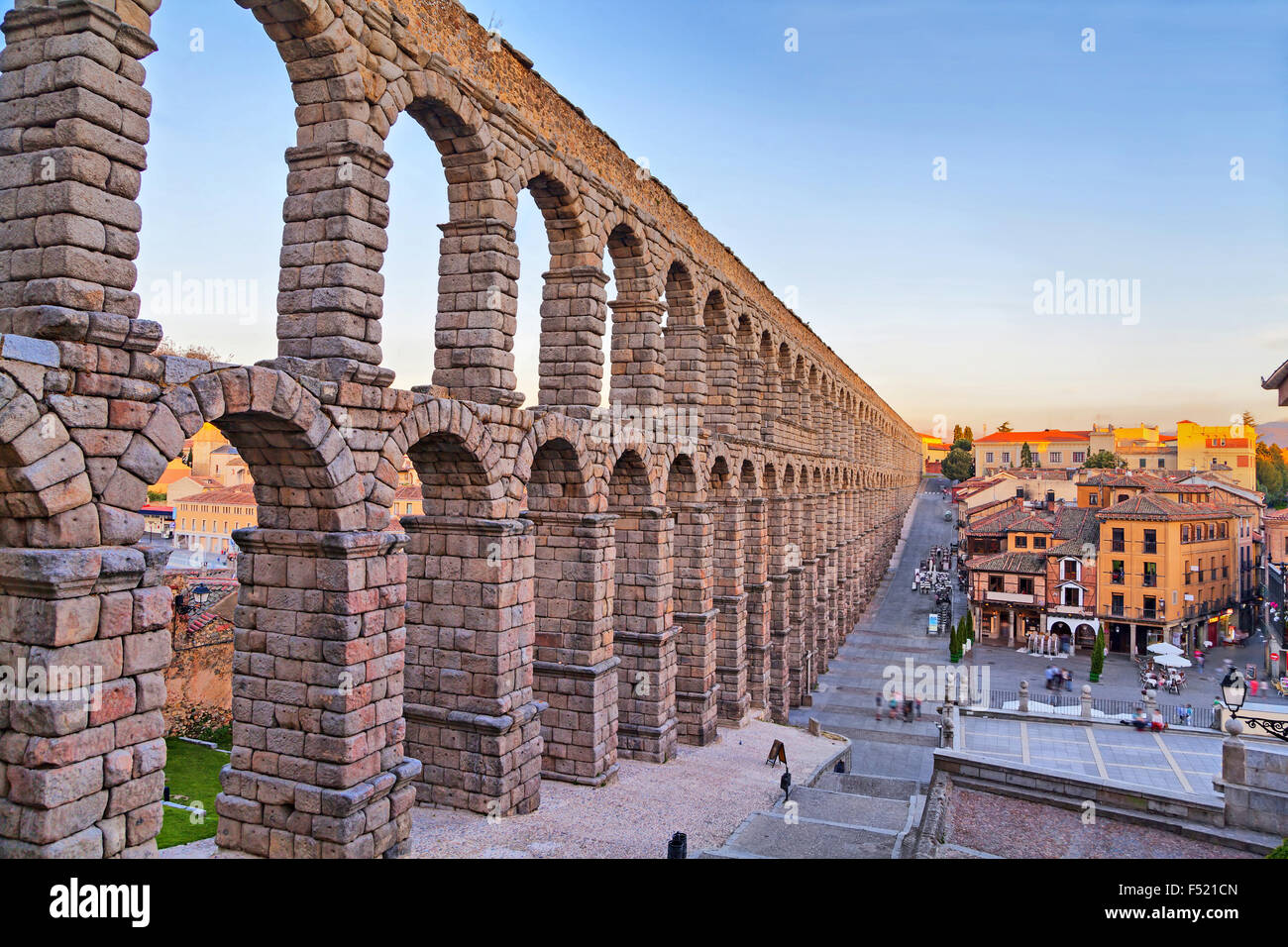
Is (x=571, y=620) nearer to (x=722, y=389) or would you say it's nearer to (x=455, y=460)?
(x=455, y=460)

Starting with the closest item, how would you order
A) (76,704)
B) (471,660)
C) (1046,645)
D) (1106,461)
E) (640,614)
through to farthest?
(76,704), (471,660), (640,614), (1046,645), (1106,461)

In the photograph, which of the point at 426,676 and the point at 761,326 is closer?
the point at 426,676

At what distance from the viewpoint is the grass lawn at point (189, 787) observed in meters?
20.4

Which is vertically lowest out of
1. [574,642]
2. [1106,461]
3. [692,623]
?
[692,623]

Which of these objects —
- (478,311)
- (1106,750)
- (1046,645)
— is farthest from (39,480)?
(1046,645)

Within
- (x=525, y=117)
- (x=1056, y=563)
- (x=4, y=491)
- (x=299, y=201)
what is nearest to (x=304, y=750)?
(x=4, y=491)

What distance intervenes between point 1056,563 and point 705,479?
33.7 meters

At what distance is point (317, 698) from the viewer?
11.0 meters

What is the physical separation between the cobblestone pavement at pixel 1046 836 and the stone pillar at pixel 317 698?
9.74 metres

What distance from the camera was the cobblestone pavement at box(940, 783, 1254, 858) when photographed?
15.2 meters

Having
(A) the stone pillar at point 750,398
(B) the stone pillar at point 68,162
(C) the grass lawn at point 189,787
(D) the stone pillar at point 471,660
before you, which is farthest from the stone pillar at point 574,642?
(A) the stone pillar at point 750,398

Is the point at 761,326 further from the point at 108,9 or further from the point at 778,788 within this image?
the point at 108,9

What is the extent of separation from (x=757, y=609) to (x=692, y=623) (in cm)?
688
